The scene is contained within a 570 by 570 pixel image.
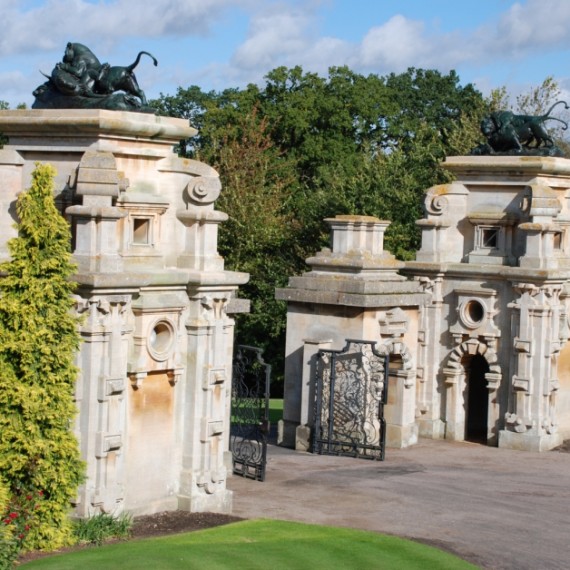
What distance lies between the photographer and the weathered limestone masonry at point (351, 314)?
26.8 meters

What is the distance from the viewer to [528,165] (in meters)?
27.9

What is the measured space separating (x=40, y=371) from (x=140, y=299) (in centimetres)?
201

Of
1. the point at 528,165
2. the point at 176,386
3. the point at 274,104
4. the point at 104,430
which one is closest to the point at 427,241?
the point at 528,165

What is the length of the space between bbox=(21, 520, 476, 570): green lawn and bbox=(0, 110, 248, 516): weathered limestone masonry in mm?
1250

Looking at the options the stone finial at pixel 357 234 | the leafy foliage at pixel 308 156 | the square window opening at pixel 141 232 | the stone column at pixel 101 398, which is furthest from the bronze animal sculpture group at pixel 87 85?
the leafy foliage at pixel 308 156

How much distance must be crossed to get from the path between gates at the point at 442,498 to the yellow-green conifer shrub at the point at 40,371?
3.59 meters

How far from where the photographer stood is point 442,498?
22.4 m

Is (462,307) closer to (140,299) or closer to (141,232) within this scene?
(141,232)

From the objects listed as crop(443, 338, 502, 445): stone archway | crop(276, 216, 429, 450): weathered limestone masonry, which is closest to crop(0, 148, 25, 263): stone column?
crop(276, 216, 429, 450): weathered limestone masonry

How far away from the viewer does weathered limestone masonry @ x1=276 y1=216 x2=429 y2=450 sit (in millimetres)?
26781

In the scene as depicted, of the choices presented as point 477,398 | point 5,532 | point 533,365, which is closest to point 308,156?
point 477,398

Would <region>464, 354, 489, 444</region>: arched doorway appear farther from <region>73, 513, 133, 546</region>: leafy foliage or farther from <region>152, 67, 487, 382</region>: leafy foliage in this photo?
<region>73, 513, 133, 546</region>: leafy foliage

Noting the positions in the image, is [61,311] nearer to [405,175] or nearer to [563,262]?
[563,262]

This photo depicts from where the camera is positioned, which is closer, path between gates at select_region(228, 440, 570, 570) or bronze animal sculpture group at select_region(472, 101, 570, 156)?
path between gates at select_region(228, 440, 570, 570)
